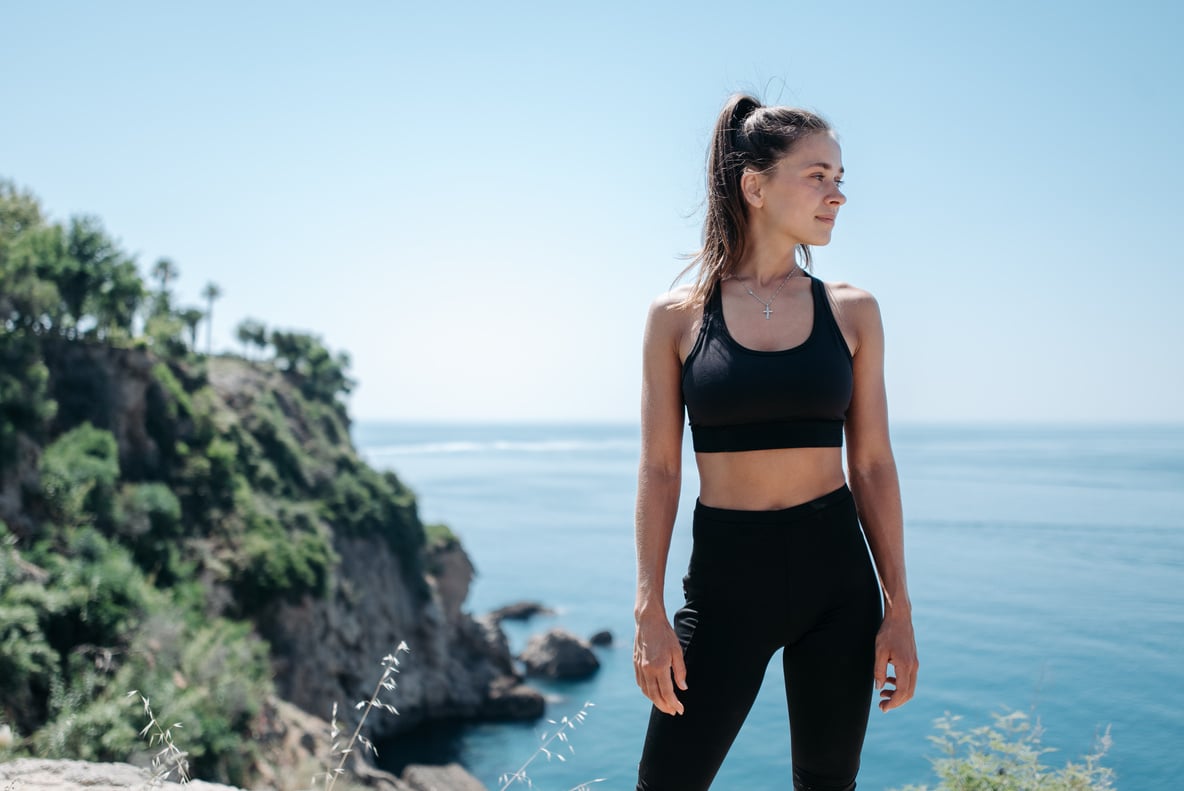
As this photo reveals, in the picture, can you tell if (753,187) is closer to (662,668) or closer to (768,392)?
(768,392)

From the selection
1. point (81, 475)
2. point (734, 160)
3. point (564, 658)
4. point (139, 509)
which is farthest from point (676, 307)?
point (564, 658)

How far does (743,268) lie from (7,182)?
107 feet

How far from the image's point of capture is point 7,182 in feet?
91.2

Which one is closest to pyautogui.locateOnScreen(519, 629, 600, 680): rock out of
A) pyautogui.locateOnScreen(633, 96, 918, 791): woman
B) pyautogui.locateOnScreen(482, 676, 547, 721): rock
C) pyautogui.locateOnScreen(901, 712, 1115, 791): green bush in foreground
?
pyautogui.locateOnScreen(482, 676, 547, 721): rock

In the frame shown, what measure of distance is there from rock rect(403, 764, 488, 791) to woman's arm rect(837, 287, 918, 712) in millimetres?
19364

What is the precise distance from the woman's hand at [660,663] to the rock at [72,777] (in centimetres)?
202

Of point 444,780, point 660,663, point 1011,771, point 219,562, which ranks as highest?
point 660,663

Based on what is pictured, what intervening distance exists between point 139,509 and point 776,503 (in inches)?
936

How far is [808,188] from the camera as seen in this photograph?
7.47 ft

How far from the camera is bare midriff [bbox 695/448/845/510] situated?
2.19m

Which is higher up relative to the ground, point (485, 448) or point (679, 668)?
point (679, 668)

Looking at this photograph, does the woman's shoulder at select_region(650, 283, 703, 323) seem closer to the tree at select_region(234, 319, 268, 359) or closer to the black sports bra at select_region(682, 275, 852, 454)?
the black sports bra at select_region(682, 275, 852, 454)

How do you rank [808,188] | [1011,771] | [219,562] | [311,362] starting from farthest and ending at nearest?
[311,362] < [219,562] < [1011,771] < [808,188]

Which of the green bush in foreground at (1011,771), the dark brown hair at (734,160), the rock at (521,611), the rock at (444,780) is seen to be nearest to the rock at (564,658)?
the rock at (521,611)
